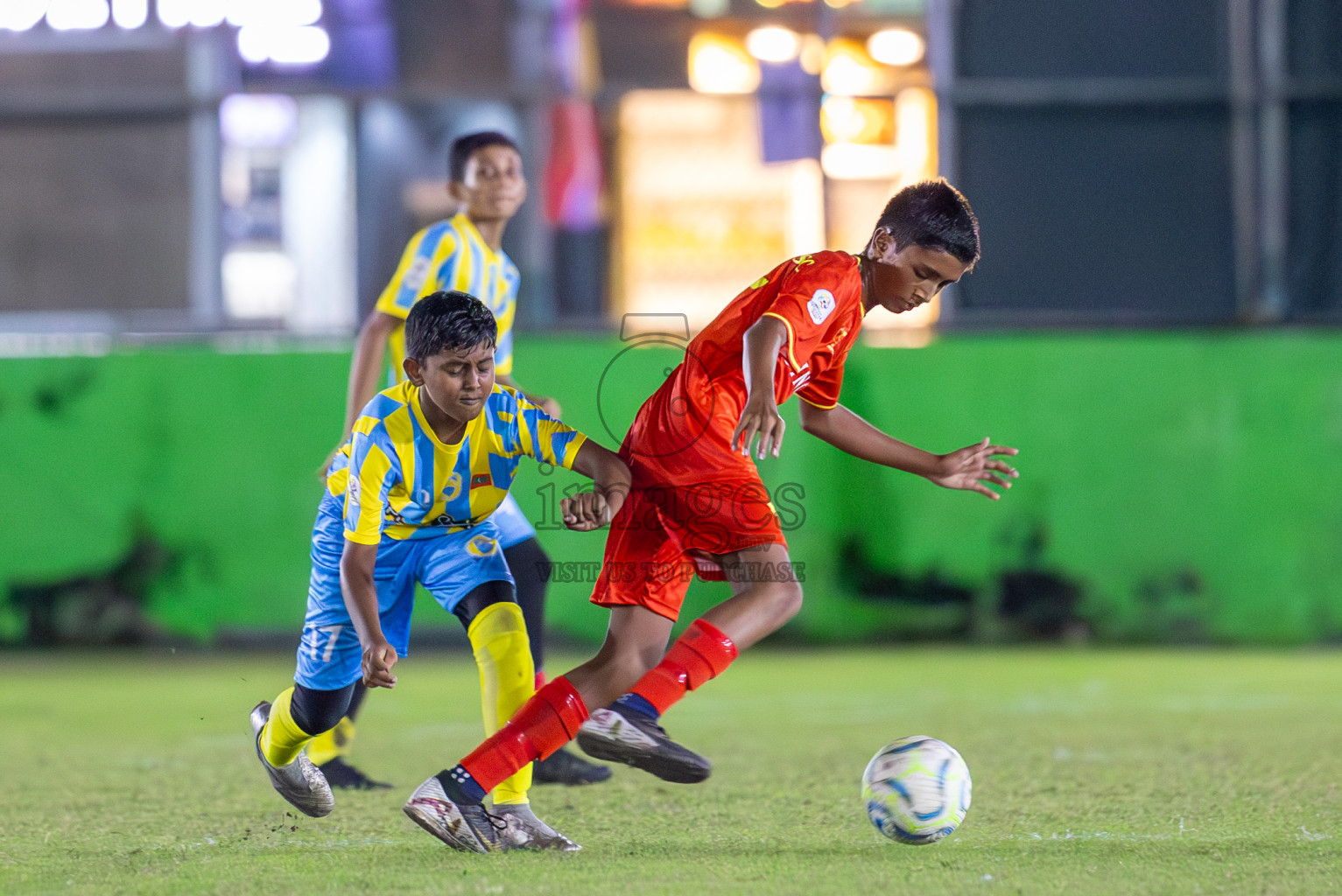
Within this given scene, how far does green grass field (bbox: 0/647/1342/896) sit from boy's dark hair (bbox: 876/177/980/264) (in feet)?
4.06

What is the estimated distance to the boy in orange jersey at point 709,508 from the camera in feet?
9.35

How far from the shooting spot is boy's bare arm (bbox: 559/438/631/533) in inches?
110

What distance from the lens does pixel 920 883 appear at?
262cm

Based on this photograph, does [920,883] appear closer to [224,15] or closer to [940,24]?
[940,24]

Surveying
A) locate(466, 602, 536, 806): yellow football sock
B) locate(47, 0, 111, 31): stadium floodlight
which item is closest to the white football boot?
locate(466, 602, 536, 806): yellow football sock

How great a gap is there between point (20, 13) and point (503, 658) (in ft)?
20.0

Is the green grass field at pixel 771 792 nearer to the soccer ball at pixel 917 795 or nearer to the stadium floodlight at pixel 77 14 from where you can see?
the soccer ball at pixel 917 795

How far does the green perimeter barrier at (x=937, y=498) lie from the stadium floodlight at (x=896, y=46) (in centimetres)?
172

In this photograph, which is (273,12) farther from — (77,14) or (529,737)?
(529,737)

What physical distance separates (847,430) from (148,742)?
8.46 feet

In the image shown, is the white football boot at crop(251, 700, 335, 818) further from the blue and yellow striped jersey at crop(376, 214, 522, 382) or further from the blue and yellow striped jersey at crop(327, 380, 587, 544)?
the blue and yellow striped jersey at crop(376, 214, 522, 382)

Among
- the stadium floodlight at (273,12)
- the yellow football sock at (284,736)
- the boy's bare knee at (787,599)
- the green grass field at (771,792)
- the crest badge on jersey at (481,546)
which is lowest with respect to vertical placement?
the green grass field at (771,792)

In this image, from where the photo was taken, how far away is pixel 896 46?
7668mm

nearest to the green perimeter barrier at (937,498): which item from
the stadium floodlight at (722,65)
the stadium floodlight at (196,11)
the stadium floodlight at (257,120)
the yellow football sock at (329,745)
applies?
the stadium floodlight at (257,120)
